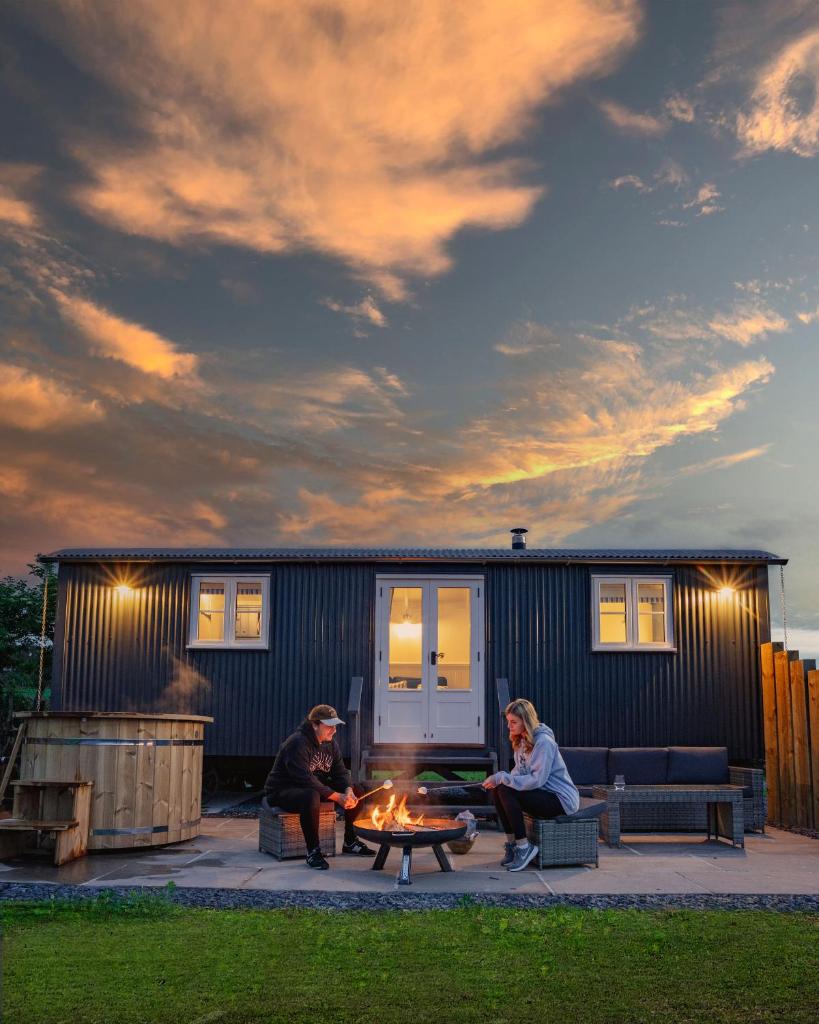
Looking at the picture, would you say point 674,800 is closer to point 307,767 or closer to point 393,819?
point 393,819

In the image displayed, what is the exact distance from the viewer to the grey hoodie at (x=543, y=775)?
809cm

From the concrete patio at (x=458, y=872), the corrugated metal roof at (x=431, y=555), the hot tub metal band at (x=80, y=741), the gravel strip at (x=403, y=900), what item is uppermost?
the corrugated metal roof at (x=431, y=555)

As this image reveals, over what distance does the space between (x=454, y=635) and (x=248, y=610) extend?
9.81 feet

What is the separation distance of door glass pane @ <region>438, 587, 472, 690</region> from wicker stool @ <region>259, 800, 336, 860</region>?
5106mm

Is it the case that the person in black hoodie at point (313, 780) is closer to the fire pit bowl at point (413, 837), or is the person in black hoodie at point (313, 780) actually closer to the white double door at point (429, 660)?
the fire pit bowl at point (413, 837)

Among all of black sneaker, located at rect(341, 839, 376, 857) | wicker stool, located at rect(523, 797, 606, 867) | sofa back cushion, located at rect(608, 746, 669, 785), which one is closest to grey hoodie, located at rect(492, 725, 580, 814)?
wicker stool, located at rect(523, 797, 606, 867)

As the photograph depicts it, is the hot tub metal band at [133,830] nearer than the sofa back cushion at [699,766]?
Yes

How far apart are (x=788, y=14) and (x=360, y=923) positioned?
11.4m

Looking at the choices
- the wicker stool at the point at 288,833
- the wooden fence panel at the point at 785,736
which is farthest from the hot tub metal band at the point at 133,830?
the wooden fence panel at the point at 785,736

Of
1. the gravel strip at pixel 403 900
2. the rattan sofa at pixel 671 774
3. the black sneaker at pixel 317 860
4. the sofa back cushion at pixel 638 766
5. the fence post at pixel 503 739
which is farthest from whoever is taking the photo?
the fence post at pixel 503 739

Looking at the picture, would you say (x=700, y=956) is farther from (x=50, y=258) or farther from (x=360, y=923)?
(x=50, y=258)

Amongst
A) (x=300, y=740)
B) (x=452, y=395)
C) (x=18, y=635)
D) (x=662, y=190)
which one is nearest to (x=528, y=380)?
(x=452, y=395)

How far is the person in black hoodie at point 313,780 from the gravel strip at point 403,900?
1.38 meters

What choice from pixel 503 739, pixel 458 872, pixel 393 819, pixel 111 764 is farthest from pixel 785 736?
pixel 111 764
